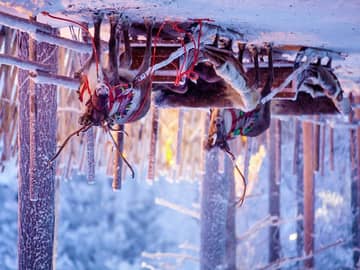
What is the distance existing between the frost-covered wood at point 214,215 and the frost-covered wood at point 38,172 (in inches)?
67.8

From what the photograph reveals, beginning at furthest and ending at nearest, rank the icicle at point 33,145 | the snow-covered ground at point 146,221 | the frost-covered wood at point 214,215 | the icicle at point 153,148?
the snow-covered ground at point 146,221, the frost-covered wood at point 214,215, the icicle at point 153,148, the icicle at point 33,145

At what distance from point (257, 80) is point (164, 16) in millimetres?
700

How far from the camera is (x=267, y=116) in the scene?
3.24m

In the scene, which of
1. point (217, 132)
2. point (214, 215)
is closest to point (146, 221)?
point (214, 215)

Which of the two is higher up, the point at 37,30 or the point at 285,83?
the point at 37,30

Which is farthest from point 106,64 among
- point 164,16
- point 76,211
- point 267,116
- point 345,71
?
point 76,211

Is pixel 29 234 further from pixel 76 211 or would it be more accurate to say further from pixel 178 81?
pixel 76 211

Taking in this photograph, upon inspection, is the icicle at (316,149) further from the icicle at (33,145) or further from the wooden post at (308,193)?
the icicle at (33,145)

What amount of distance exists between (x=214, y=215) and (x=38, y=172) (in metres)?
1.86

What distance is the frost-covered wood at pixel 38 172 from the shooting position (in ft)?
8.09

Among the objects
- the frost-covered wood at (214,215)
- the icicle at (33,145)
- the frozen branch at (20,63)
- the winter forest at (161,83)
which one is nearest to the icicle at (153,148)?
the winter forest at (161,83)

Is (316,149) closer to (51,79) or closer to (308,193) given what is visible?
(308,193)

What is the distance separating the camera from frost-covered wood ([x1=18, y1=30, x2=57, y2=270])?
246 centimetres

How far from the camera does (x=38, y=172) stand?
8.07ft
